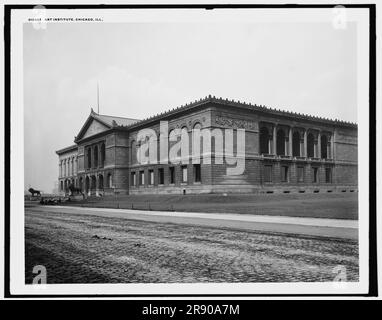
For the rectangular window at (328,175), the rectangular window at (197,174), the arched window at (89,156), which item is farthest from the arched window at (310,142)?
the arched window at (89,156)

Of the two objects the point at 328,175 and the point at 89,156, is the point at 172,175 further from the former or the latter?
the point at 328,175

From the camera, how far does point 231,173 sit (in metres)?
32.8

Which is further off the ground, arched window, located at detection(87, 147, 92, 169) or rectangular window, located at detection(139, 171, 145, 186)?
arched window, located at detection(87, 147, 92, 169)

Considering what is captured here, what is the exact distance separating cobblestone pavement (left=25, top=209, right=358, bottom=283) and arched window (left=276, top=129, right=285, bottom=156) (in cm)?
1773

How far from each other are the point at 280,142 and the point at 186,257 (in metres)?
23.3

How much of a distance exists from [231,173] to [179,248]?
2247 cm

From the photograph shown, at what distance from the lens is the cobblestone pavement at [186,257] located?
8.00 m

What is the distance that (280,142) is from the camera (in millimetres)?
31125

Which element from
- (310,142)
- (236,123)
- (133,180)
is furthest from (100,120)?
(133,180)

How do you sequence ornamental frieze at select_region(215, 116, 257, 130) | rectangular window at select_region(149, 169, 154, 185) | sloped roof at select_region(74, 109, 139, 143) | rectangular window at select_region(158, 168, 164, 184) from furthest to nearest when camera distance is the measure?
1. rectangular window at select_region(158, 168, 164, 184)
2. rectangular window at select_region(149, 169, 154, 185)
3. ornamental frieze at select_region(215, 116, 257, 130)
4. sloped roof at select_region(74, 109, 139, 143)

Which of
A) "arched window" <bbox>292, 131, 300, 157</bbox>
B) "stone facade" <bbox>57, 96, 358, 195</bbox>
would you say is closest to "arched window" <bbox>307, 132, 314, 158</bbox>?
"stone facade" <bbox>57, 96, 358, 195</bbox>

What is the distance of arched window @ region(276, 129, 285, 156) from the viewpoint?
29972 mm

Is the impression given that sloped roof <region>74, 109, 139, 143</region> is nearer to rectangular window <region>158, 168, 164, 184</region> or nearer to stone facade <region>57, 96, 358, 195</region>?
stone facade <region>57, 96, 358, 195</region>
